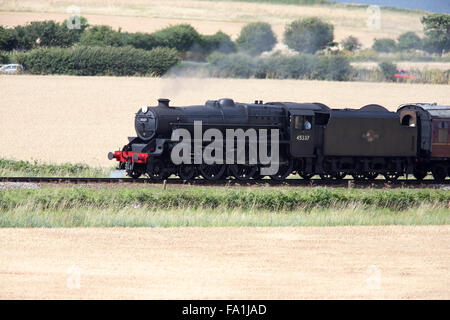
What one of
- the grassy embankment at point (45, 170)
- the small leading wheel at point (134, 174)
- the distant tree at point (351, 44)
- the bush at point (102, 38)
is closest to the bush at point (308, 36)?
the distant tree at point (351, 44)

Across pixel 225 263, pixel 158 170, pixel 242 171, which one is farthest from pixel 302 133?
pixel 225 263

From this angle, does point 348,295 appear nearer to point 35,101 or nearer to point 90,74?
point 35,101

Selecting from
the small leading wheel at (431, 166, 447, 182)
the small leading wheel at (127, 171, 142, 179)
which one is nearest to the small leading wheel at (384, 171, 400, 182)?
the small leading wheel at (431, 166, 447, 182)

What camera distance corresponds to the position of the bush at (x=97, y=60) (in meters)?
54.8

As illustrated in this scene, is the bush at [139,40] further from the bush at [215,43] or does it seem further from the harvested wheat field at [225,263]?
the harvested wheat field at [225,263]

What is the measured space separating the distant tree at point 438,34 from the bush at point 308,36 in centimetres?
1105

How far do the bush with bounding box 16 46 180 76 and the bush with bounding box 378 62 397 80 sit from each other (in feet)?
66.9

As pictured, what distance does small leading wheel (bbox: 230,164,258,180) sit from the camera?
2500cm

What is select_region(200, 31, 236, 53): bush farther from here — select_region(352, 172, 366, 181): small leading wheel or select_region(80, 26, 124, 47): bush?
select_region(352, 172, 366, 181): small leading wheel

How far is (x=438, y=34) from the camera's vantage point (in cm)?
7806

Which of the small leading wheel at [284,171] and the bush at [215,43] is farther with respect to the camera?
the bush at [215,43]

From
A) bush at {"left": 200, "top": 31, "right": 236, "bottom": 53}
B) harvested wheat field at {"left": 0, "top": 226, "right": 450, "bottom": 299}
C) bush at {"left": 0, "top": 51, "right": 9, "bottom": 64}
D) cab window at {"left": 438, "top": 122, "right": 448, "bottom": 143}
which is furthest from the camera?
bush at {"left": 200, "top": 31, "right": 236, "bottom": 53}

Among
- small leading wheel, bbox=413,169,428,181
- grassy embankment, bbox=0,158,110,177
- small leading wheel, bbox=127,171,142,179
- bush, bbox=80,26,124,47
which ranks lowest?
small leading wheel, bbox=413,169,428,181

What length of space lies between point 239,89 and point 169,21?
1534 inches
